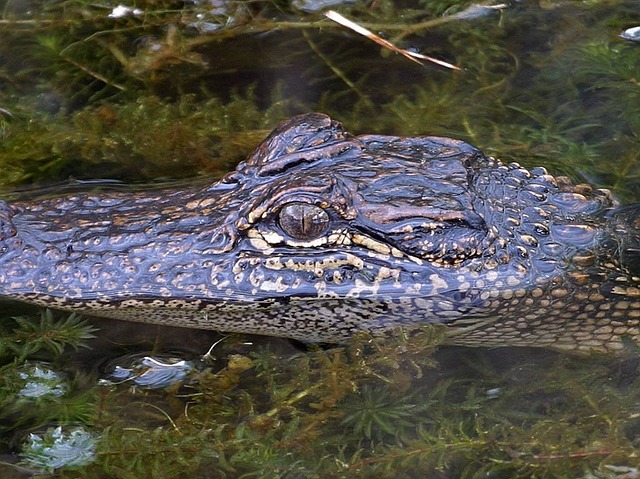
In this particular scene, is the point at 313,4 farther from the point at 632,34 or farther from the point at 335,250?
the point at 335,250

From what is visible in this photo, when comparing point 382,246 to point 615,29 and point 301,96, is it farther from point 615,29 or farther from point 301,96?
point 615,29

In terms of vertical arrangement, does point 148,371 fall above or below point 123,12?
below

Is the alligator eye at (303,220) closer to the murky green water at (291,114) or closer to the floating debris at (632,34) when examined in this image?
the murky green water at (291,114)

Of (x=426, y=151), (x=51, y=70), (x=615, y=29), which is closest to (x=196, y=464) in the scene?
(x=426, y=151)

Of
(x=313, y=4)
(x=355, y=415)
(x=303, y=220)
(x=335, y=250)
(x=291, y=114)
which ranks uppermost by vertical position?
(x=313, y=4)

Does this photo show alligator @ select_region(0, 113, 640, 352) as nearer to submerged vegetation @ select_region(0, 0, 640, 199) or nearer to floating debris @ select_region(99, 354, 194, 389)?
floating debris @ select_region(99, 354, 194, 389)

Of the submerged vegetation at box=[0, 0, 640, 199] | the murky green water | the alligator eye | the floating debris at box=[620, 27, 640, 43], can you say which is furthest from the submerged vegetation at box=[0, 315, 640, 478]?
the floating debris at box=[620, 27, 640, 43]

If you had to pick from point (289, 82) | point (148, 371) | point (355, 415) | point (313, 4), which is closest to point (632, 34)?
point (313, 4)
